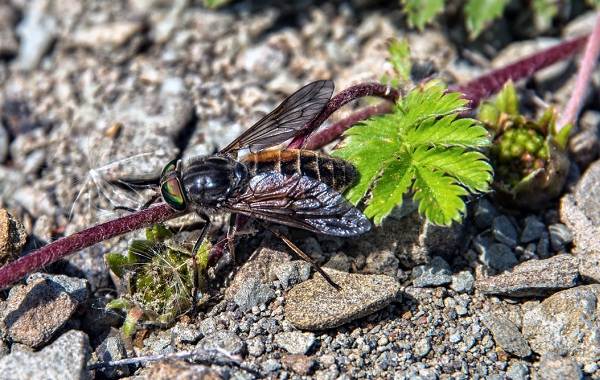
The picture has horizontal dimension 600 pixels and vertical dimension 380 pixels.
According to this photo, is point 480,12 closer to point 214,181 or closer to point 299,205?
point 299,205

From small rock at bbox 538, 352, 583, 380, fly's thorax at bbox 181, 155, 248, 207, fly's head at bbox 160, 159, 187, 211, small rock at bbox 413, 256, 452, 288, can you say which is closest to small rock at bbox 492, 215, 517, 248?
small rock at bbox 413, 256, 452, 288

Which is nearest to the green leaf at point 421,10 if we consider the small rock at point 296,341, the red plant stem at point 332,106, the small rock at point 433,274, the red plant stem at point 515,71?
the red plant stem at point 515,71

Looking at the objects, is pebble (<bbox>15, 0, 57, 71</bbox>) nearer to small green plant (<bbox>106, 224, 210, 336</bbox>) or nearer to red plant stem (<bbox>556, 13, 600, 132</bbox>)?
small green plant (<bbox>106, 224, 210, 336</bbox>)

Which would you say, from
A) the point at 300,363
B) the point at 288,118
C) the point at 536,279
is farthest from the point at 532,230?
the point at 300,363

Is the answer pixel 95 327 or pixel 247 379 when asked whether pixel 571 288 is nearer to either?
pixel 247 379

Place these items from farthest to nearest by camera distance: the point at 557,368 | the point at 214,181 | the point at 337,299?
the point at 214,181 → the point at 337,299 → the point at 557,368

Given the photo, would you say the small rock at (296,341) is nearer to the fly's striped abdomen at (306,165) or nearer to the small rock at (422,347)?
the small rock at (422,347)
